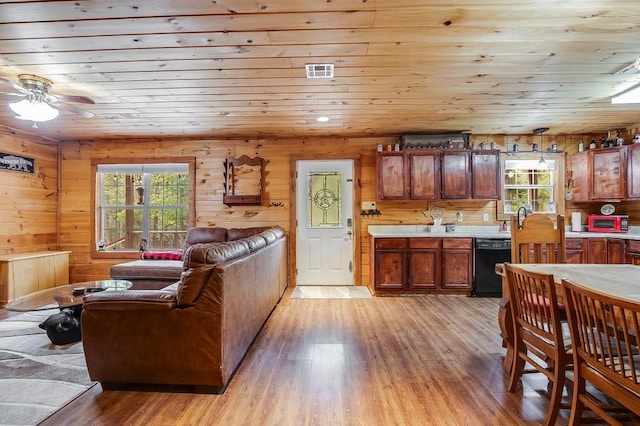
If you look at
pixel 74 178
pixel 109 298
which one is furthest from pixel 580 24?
pixel 74 178

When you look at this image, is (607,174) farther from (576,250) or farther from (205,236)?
(205,236)

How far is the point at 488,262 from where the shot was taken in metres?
4.41

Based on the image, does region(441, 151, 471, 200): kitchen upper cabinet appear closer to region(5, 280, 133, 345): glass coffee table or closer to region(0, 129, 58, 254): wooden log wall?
region(5, 280, 133, 345): glass coffee table

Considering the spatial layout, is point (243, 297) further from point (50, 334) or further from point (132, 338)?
point (50, 334)

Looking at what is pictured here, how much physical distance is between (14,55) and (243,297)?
2559 mm

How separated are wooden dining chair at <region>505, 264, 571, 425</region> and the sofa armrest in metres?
2.12

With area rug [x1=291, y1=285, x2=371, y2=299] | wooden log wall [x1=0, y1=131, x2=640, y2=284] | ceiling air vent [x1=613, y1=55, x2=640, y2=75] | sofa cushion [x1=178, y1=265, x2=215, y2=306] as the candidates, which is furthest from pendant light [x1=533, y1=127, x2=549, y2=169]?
sofa cushion [x1=178, y1=265, x2=215, y2=306]

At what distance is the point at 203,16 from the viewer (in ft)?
6.41

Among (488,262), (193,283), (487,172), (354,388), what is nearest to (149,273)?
(193,283)

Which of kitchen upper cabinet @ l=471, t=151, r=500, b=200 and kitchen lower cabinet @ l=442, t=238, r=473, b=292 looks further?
kitchen upper cabinet @ l=471, t=151, r=500, b=200

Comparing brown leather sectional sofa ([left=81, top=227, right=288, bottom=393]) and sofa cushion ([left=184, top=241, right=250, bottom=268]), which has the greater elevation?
sofa cushion ([left=184, top=241, right=250, bottom=268])

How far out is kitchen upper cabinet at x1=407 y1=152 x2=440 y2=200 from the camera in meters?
Result: 4.67

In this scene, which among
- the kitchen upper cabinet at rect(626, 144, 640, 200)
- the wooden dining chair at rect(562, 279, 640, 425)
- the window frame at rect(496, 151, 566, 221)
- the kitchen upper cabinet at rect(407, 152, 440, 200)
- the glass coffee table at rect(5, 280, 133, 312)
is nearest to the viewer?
the wooden dining chair at rect(562, 279, 640, 425)

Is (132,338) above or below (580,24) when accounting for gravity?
below
